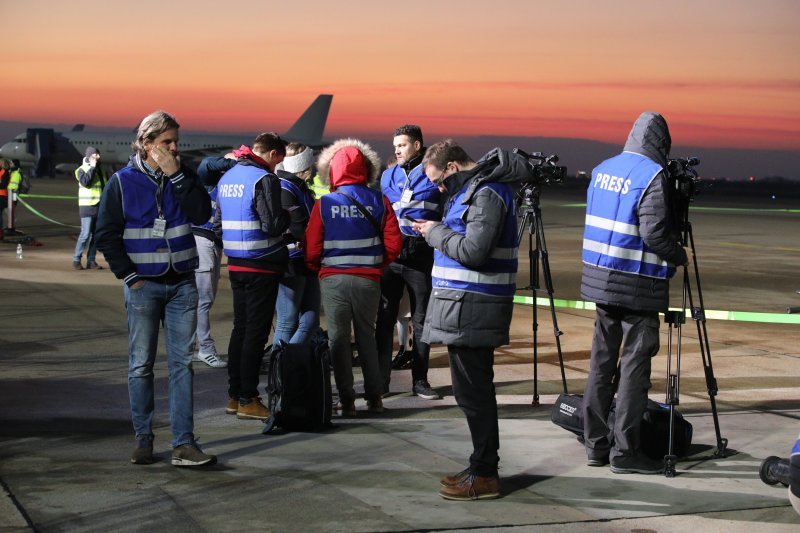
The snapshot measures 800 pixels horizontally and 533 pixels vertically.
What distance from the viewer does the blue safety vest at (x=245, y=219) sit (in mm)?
7832

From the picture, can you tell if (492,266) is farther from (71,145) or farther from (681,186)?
(71,145)

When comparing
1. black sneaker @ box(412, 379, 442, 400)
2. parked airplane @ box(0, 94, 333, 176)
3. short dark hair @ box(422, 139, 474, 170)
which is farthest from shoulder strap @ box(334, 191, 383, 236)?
parked airplane @ box(0, 94, 333, 176)

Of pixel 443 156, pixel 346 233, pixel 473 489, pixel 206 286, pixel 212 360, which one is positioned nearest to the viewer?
pixel 473 489

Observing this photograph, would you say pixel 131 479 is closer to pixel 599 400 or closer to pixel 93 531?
pixel 93 531

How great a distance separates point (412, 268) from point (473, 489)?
10.4 feet

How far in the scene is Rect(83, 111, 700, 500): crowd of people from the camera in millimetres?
5957

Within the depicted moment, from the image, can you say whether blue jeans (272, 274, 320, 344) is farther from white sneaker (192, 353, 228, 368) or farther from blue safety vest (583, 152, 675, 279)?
blue safety vest (583, 152, 675, 279)

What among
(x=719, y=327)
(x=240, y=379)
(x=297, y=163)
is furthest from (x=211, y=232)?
(x=719, y=327)

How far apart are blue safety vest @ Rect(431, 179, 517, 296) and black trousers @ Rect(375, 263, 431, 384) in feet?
8.68

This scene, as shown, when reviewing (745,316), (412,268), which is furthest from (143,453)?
(745,316)

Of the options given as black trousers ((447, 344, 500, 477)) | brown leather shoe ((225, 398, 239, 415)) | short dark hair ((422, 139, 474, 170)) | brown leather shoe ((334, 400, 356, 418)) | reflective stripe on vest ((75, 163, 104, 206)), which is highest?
short dark hair ((422, 139, 474, 170))

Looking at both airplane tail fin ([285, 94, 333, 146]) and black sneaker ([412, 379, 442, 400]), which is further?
airplane tail fin ([285, 94, 333, 146])

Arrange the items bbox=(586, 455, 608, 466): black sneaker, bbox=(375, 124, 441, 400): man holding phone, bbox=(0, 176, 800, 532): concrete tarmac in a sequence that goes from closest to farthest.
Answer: bbox=(0, 176, 800, 532): concrete tarmac, bbox=(586, 455, 608, 466): black sneaker, bbox=(375, 124, 441, 400): man holding phone

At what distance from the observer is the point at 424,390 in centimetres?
860
